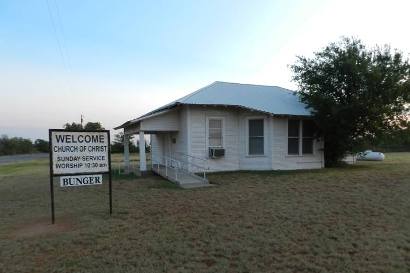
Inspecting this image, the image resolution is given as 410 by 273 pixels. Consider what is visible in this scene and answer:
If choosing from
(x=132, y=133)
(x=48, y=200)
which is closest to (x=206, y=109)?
(x=132, y=133)

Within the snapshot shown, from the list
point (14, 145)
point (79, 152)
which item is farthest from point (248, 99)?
point (14, 145)

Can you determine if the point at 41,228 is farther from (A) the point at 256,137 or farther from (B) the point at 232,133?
(A) the point at 256,137

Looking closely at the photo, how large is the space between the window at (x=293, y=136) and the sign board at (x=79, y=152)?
39.5 feet

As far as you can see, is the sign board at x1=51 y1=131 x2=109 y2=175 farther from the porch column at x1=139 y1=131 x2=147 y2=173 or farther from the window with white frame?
the window with white frame

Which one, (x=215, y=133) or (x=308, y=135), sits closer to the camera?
(x=215, y=133)

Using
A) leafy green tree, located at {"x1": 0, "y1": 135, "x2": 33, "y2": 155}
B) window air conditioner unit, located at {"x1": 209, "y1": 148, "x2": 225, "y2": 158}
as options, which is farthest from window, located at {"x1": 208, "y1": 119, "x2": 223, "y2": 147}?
leafy green tree, located at {"x1": 0, "y1": 135, "x2": 33, "y2": 155}

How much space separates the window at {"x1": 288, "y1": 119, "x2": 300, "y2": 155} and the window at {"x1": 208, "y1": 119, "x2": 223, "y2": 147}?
357 centimetres

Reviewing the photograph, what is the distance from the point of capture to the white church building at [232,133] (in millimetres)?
17969

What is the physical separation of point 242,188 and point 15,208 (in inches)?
274

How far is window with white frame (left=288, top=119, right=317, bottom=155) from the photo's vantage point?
19.3 metres

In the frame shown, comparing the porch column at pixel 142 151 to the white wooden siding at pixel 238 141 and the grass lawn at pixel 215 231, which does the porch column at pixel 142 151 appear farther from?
the grass lawn at pixel 215 231

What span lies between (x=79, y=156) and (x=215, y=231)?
12.2 ft

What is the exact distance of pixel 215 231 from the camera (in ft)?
23.6

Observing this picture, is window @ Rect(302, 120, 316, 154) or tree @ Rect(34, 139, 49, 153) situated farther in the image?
tree @ Rect(34, 139, 49, 153)
